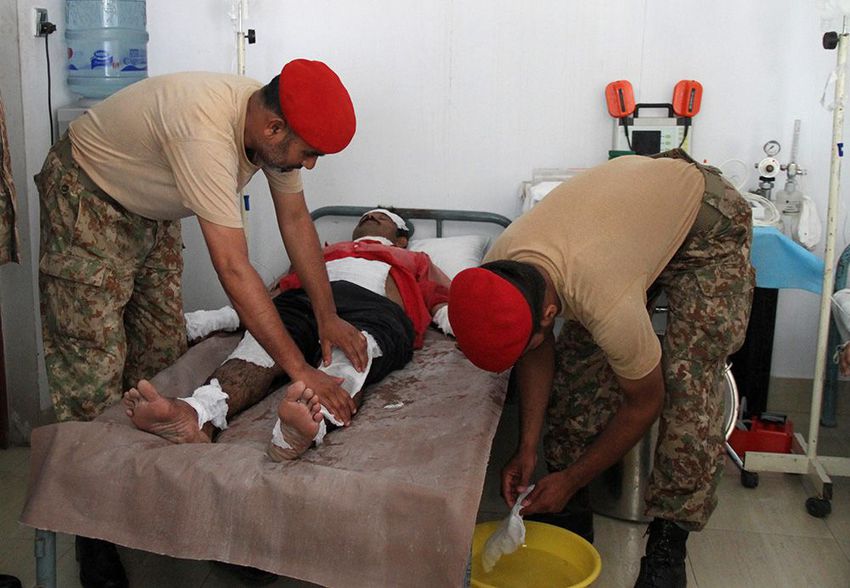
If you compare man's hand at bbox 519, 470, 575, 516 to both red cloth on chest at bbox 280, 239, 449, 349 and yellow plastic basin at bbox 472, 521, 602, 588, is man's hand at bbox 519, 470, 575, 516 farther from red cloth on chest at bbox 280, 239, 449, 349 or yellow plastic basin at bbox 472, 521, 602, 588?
red cloth on chest at bbox 280, 239, 449, 349

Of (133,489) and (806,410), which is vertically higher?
(133,489)

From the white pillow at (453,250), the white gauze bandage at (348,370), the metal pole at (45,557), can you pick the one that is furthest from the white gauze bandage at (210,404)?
the white pillow at (453,250)

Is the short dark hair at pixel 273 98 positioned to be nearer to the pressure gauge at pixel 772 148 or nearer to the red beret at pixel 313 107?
the red beret at pixel 313 107

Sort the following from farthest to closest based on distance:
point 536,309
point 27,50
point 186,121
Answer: point 27,50, point 186,121, point 536,309

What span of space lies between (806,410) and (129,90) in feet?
8.65

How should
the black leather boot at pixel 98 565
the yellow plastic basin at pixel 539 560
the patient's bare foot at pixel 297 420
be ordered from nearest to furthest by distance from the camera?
the patient's bare foot at pixel 297 420 < the yellow plastic basin at pixel 539 560 < the black leather boot at pixel 98 565

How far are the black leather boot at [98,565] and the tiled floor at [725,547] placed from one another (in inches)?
3.0

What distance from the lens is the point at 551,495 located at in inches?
77.0

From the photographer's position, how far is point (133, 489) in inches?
69.0

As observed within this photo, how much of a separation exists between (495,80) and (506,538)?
1.93 meters

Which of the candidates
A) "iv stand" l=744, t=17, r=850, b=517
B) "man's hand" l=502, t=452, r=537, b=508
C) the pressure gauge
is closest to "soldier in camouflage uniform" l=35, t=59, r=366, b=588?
"man's hand" l=502, t=452, r=537, b=508

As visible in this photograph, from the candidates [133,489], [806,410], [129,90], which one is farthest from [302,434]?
[806,410]

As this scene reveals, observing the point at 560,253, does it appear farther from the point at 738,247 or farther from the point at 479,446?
the point at 738,247

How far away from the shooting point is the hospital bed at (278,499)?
164 centimetres
